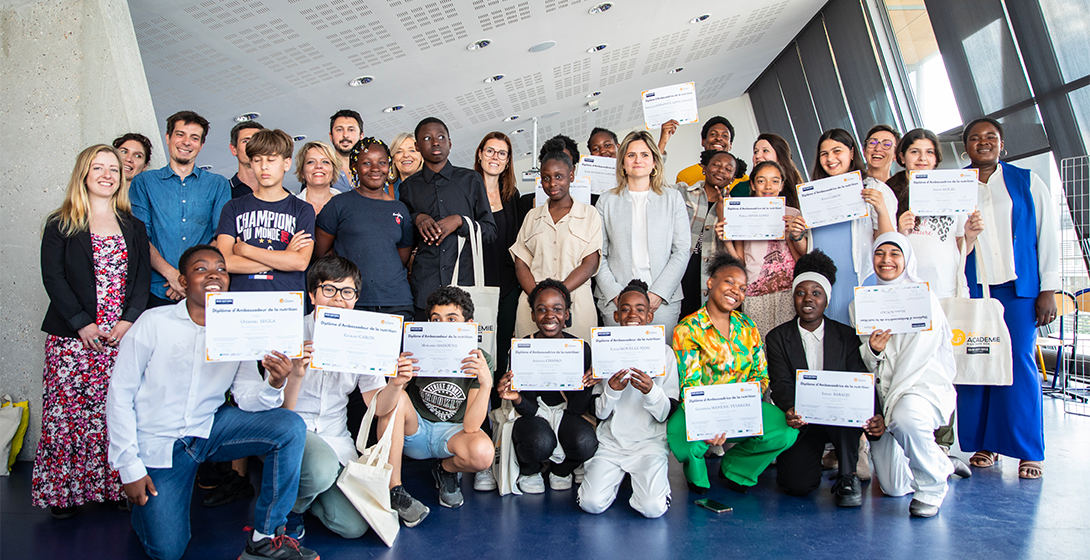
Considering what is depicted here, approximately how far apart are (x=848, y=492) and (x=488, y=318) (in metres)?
1.90

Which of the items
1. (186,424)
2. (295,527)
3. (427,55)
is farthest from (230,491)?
(427,55)

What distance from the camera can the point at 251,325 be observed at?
90.9 inches

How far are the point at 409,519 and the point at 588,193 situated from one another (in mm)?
2323

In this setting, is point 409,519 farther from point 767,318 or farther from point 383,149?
point 767,318

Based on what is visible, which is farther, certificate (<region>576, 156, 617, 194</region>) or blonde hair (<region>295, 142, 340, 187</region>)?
certificate (<region>576, 156, 617, 194</region>)

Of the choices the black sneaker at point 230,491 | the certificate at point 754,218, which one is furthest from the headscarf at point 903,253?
the black sneaker at point 230,491

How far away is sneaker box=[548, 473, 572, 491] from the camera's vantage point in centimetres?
319

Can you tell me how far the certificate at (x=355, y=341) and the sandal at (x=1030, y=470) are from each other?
3.21 meters

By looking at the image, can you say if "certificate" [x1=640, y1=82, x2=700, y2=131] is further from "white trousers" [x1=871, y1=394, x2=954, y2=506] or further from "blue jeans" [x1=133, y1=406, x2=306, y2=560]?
"blue jeans" [x1=133, y1=406, x2=306, y2=560]

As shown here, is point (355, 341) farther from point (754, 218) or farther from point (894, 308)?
point (894, 308)

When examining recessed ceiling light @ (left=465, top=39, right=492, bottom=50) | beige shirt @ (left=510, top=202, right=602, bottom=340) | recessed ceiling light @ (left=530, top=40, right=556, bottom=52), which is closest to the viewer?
beige shirt @ (left=510, top=202, right=602, bottom=340)

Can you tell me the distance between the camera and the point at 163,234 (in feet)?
10.6

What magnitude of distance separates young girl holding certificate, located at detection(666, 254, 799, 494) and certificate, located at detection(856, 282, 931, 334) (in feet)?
1.65

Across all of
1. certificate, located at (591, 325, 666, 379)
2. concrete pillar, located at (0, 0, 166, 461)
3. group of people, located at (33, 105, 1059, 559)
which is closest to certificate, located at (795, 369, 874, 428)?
group of people, located at (33, 105, 1059, 559)
